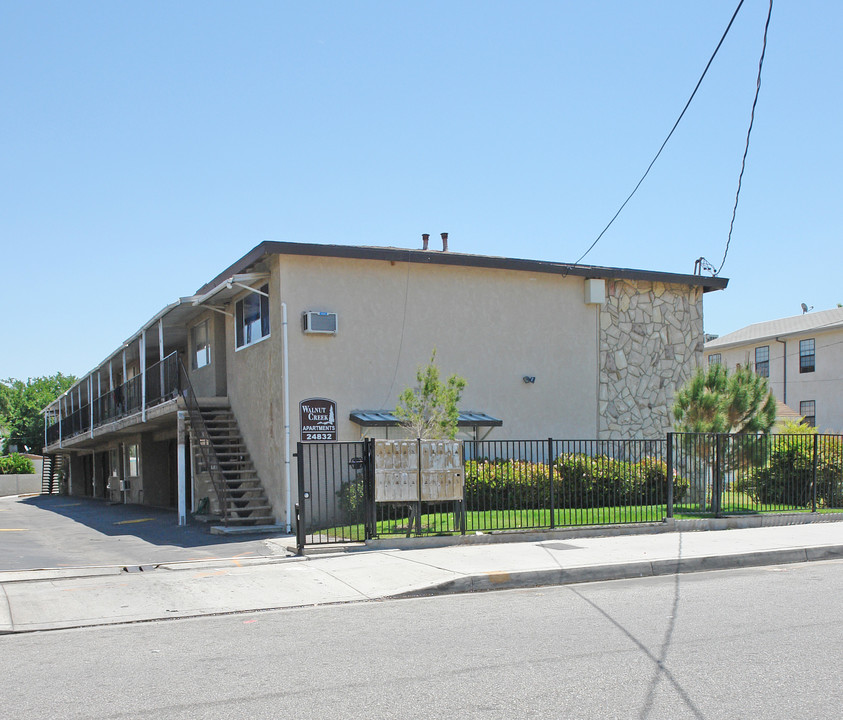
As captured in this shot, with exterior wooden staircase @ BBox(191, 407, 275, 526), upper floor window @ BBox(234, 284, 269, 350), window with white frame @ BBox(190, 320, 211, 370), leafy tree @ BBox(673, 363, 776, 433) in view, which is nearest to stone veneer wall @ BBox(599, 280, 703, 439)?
leafy tree @ BBox(673, 363, 776, 433)

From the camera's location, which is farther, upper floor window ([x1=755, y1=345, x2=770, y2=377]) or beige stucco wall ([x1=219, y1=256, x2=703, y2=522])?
upper floor window ([x1=755, y1=345, x2=770, y2=377])

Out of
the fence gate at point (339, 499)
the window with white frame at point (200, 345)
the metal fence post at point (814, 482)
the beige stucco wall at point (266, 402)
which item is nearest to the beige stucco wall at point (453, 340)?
the beige stucco wall at point (266, 402)

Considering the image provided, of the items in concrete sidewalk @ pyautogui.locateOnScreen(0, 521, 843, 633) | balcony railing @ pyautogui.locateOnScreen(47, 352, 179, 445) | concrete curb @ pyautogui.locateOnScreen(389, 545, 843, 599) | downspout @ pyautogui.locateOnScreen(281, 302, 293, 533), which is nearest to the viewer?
concrete sidewalk @ pyautogui.locateOnScreen(0, 521, 843, 633)

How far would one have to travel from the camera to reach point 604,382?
21109 mm

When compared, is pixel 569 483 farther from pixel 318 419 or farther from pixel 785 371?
pixel 785 371

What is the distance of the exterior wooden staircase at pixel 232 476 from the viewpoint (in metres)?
17.7

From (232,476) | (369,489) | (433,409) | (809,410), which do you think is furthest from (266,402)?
(809,410)

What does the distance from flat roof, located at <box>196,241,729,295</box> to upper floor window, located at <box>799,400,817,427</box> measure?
15681 millimetres

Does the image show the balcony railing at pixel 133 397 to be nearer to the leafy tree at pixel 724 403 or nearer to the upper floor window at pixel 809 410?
the leafy tree at pixel 724 403

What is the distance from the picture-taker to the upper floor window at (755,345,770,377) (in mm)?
37688

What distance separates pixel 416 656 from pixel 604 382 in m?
15.3

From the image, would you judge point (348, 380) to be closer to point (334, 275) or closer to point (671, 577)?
point (334, 275)

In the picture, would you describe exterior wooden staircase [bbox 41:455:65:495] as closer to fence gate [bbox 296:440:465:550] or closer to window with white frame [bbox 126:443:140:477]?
window with white frame [bbox 126:443:140:477]

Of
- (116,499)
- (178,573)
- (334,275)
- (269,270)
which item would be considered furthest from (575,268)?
(116,499)
